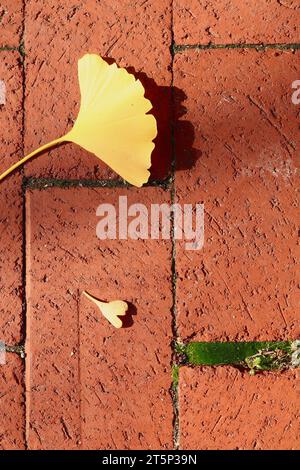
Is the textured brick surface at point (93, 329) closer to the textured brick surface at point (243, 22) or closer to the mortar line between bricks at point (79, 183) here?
the mortar line between bricks at point (79, 183)

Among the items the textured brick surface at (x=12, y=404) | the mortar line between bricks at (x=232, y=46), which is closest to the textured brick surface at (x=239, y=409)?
the textured brick surface at (x=12, y=404)

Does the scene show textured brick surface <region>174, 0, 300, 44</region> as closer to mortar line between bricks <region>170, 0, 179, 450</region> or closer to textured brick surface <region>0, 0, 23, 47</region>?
mortar line between bricks <region>170, 0, 179, 450</region>

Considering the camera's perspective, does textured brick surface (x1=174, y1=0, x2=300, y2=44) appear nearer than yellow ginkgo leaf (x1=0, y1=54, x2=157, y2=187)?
No

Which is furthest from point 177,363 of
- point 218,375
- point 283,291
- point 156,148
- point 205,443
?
point 156,148

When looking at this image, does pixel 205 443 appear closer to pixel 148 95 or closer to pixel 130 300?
pixel 130 300

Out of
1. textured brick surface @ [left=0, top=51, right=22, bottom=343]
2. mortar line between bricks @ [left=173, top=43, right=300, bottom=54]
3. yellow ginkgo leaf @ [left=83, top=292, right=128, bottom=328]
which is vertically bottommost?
yellow ginkgo leaf @ [left=83, top=292, right=128, bottom=328]

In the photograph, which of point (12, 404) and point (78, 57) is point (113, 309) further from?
point (78, 57)

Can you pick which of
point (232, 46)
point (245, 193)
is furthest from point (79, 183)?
point (232, 46)

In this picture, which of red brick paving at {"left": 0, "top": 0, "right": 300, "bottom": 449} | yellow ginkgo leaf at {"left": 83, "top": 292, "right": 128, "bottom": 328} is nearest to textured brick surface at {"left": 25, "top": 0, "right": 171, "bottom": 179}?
red brick paving at {"left": 0, "top": 0, "right": 300, "bottom": 449}
